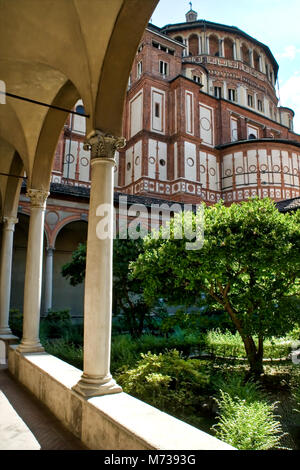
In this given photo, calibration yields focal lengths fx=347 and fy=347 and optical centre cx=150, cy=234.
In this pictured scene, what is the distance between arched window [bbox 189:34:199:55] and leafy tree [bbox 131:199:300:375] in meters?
34.6

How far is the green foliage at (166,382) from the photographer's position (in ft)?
18.8

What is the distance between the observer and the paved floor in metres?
3.42

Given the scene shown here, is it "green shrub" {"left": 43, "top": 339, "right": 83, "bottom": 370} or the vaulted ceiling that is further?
"green shrub" {"left": 43, "top": 339, "right": 83, "bottom": 370}

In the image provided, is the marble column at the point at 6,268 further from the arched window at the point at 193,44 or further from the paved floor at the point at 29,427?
the arched window at the point at 193,44

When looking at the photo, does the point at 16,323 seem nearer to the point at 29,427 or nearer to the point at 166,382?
the point at 166,382

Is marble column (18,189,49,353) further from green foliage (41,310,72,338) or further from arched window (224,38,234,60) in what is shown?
arched window (224,38,234,60)

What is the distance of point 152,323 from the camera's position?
12.1 meters

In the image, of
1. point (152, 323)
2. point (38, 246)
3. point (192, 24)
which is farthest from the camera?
point (192, 24)

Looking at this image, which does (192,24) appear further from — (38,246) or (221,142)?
(38,246)

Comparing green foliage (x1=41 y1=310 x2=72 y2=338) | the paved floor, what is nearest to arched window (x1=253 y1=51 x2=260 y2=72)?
green foliage (x1=41 y1=310 x2=72 y2=338)

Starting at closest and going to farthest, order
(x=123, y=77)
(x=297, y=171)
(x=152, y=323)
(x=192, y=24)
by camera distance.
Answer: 1. (x=123, y=77)
2. (x=152, y=323)
3. (x=297, y=171)
4. (x=192, y=24)

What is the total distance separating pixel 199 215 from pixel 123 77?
156 inches

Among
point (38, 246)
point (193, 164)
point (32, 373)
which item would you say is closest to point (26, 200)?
point (38, 246)

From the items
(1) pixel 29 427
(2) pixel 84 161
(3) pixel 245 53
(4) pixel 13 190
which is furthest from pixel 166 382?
(3) pixel 245 53
